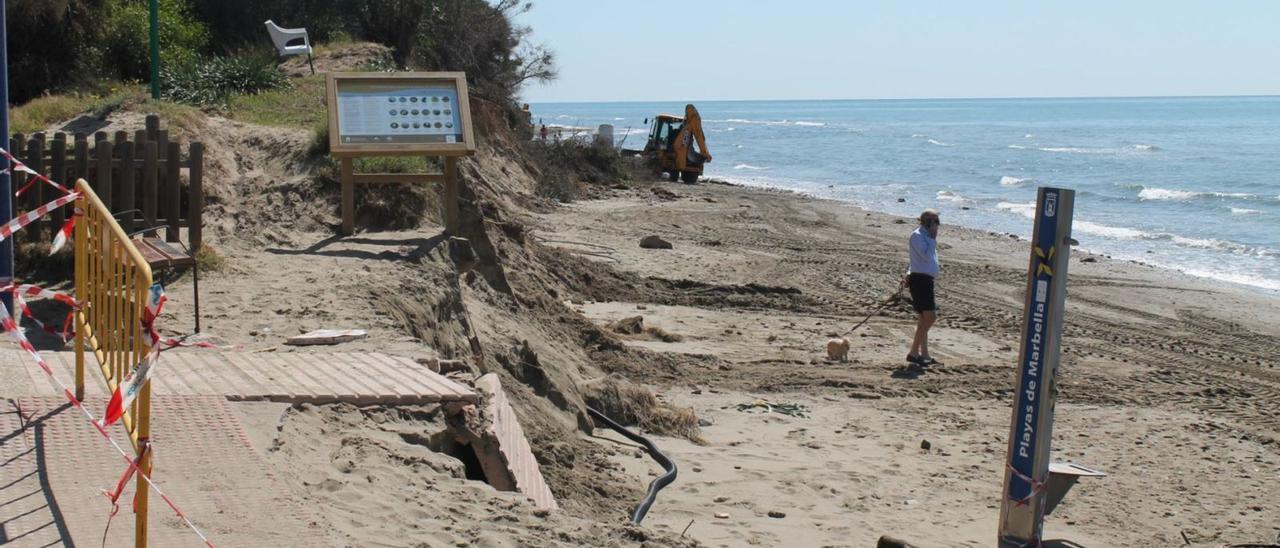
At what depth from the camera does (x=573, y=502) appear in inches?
305

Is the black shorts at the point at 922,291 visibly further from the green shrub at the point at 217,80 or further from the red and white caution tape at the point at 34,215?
the red and white caution tape at the point at 34,215

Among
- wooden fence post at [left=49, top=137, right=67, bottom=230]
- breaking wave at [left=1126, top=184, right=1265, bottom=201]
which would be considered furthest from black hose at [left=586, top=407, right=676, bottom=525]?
breaking wave at [left=1126, top=184, right=1265, bottom=201]

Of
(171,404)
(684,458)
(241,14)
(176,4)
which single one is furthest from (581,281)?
(241,14)

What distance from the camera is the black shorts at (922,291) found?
13828 millimetres

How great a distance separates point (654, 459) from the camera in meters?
9.47

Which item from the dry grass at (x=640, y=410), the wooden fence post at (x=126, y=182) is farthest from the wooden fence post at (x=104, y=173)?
the dry grass at (x=640, y=410)

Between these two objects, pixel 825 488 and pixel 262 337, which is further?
pixel 825 488

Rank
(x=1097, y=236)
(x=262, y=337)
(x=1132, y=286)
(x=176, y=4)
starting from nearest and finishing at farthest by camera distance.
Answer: (x=262, y=337)
(x=1132, y=286)
(x=176, y=4)
(x=1097, y=236)

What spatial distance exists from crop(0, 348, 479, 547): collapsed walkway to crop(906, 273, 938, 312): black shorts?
737 cm

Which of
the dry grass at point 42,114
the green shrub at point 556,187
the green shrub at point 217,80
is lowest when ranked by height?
the green shrub at point 556,187

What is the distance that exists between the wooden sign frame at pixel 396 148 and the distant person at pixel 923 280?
476 centimetres

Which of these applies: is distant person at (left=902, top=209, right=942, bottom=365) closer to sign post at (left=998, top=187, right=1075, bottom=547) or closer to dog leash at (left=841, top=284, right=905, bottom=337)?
dog leash at (left=841, top=284, right=905, bottom=337)

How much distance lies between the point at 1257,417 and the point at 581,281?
8272 mm

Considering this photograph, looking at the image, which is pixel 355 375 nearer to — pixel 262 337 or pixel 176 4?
pixel 262 337
